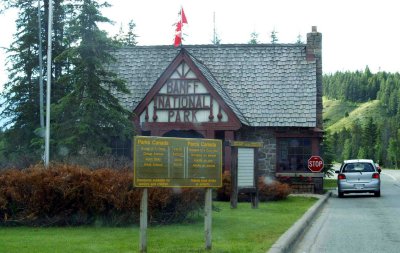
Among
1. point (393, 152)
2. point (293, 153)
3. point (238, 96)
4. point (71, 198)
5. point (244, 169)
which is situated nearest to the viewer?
point (71, 198)

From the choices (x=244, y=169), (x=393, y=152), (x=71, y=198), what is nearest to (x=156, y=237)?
(x=71, y=198)

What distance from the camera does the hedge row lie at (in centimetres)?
1290

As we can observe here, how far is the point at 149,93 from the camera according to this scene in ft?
92.6

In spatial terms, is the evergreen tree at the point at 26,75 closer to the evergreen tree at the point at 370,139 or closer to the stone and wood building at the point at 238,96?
the stone and wood building at the point at 238,96

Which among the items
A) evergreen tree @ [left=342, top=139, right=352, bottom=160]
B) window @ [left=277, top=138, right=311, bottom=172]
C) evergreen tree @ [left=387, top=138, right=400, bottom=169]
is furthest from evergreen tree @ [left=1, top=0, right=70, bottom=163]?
evergreen tree @ [left=342, top=139, right=352, bottom=160]

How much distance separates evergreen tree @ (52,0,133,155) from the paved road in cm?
859

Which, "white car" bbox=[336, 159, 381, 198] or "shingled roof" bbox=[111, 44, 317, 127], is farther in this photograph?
"shingled roof" bbox=[111, 44, 317, 127]

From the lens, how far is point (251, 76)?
32.0 metres

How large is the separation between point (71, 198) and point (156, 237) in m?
2.62

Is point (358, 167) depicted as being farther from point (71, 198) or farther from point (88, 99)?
point (71, 198)

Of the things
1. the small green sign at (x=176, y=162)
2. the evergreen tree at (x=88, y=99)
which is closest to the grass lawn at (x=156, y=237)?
the small green sign at (x=176, y=162)

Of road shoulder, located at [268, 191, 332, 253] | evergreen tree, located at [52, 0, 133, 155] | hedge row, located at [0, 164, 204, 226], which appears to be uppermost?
evergreen tree, located at [52, 0, 133, 155]

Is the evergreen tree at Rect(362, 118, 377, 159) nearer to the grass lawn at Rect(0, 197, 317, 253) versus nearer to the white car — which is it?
the white car

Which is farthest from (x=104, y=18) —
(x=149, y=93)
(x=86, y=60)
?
(x=149, y=93)
